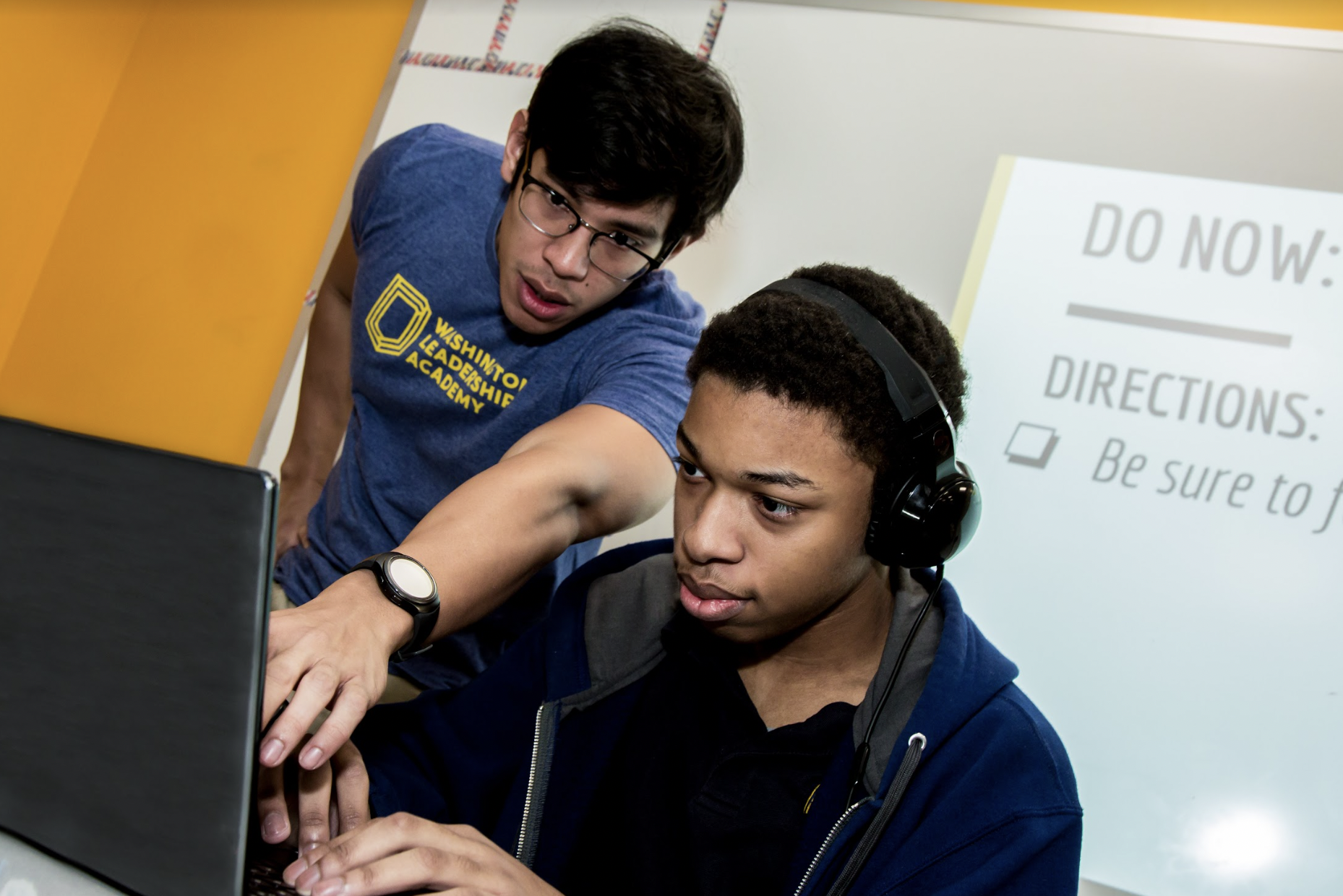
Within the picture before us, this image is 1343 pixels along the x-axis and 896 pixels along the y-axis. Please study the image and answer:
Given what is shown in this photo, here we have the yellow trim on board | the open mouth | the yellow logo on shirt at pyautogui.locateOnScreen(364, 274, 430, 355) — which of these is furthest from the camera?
the yellow trim on board

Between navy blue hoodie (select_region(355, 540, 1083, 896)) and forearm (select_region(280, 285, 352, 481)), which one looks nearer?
navy blue hoodie (select_region(355, 540, 1083, 896))

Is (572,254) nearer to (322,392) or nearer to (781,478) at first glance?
(781,478)

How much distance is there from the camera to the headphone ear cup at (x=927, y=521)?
3.16ft

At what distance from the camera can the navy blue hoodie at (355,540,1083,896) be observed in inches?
35.4

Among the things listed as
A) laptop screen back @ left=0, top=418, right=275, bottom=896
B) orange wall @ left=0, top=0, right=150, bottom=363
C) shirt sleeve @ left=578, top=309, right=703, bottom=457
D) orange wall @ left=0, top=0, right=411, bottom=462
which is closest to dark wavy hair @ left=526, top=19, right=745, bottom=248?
shirt sleeve @ left=578, top=309, right=703, bottom=457

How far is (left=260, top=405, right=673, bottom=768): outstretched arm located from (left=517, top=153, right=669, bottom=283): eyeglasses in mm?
211

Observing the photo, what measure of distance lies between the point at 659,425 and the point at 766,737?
0.38 m

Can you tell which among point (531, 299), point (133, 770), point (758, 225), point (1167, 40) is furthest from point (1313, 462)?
point (133, 770)

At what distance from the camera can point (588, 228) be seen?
1298 mm

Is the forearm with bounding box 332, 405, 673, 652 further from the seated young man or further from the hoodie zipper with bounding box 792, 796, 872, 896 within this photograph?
the hoodie zipper with bounding box 792, 796, 872, 896

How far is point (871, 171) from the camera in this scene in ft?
6.23

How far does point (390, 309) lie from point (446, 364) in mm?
134

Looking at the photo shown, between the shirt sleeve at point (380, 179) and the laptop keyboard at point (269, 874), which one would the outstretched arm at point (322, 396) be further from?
the laptop keyboard at point (269, 874)

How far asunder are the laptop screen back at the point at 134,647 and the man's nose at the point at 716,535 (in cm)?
51
